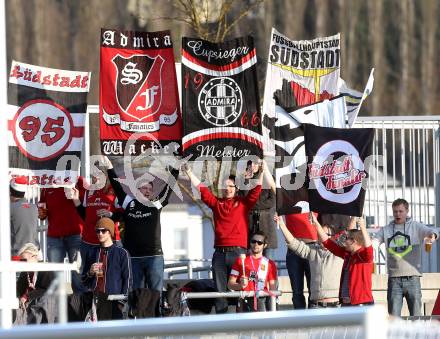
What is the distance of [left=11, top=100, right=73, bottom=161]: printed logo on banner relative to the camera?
525 inches

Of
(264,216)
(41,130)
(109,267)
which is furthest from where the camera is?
(264,216)

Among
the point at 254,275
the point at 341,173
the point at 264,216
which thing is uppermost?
the point at 341,173

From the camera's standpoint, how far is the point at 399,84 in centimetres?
4069

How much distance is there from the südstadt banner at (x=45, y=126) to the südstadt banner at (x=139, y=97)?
0.86 feet

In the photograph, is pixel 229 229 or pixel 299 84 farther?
pixel 299 84

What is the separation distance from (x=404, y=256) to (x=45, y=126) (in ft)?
11.5

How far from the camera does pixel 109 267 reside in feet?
42.2

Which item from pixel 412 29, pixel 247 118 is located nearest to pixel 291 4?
pixel 412 29

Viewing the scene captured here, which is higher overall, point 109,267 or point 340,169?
point 340,169

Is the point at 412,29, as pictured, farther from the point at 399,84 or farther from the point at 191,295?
the point at 191,295

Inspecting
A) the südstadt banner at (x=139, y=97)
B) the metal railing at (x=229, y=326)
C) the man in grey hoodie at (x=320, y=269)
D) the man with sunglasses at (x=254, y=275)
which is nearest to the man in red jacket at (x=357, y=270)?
the man in grey hoodie at (x=320, y=269)

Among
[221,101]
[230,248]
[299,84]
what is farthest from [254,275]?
[299,84]

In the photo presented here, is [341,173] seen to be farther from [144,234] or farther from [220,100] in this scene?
[144,234]

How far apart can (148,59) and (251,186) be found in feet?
5.13
